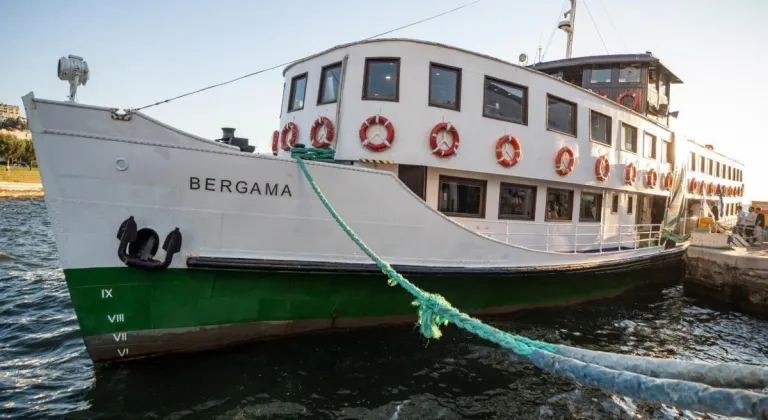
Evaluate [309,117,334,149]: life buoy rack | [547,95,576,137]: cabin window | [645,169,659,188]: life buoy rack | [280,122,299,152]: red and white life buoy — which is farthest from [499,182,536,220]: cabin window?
[645,169,659,188]: life buoy rack

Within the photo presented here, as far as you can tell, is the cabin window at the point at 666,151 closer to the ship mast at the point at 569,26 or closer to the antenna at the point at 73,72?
the ship mast at the point at 569,26

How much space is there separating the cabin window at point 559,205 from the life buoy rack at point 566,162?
505 millimetres

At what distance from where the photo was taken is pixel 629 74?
42.0 feet

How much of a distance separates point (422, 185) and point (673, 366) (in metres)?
5.49

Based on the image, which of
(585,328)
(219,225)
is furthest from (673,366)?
(585,328)

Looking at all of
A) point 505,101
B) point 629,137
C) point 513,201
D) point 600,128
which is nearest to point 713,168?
point 629,137

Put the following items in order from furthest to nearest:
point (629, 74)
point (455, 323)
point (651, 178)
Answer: point (629, 74) < point (651, 178) < point (455, 323)

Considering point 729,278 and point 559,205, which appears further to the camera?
point 729,278

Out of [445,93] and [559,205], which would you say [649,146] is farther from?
[445,93]

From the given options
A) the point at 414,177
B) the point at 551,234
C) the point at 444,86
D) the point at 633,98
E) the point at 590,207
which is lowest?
the point at 551,234

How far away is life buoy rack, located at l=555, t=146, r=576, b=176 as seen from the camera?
8.46 meters

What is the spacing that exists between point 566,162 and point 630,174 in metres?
3.21

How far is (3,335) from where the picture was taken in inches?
246

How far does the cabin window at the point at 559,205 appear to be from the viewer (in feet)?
29.0
